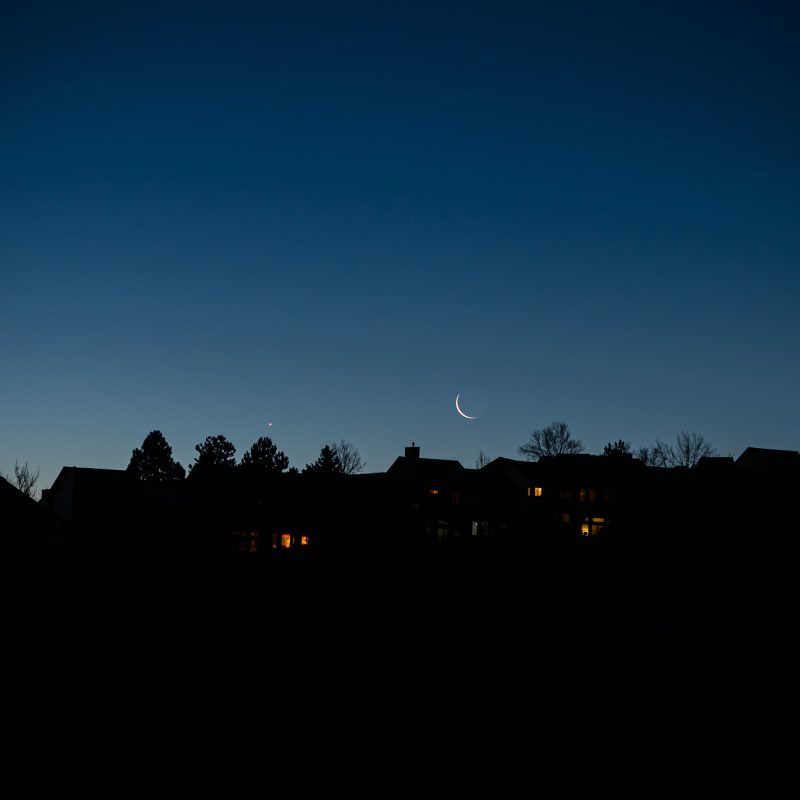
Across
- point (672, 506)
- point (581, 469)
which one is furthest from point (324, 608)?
point (581, 469)

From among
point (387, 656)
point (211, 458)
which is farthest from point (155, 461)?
point (387, 656)

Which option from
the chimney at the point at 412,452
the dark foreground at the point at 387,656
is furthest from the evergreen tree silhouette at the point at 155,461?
the dark foreground at the point at 387,656

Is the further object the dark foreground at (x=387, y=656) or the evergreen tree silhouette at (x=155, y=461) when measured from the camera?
the evergreen tree silhouette at (x=155, y=461)

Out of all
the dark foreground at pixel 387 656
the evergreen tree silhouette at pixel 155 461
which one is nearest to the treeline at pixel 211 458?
the evergreen tree silhouette at pixel 155 461

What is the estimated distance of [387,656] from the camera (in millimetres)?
18062

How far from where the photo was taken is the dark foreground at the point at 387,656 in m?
12.7

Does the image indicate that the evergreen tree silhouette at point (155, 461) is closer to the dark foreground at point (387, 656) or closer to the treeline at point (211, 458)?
the treeline at point (211, 458)

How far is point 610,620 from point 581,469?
4670 cm

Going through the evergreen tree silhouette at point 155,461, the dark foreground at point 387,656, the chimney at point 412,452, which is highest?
the evergreen tree silhouette at point 155,461

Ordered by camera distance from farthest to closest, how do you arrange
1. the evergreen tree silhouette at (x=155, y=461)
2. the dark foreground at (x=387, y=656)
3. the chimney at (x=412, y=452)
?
the evergreen tree silhouette at (x=155, y=461), the chimney at (x=412, y=452), the dark foreground at (x=387, y=656)

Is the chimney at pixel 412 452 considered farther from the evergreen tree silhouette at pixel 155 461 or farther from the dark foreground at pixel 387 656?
Result: the evergreen tree silhouette at pixel 155 461

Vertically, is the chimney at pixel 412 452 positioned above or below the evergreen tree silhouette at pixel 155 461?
below

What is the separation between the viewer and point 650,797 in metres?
10.3

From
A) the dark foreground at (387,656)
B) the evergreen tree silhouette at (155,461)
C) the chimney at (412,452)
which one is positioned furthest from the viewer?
the evergreen tree silhouette at (155,461)
